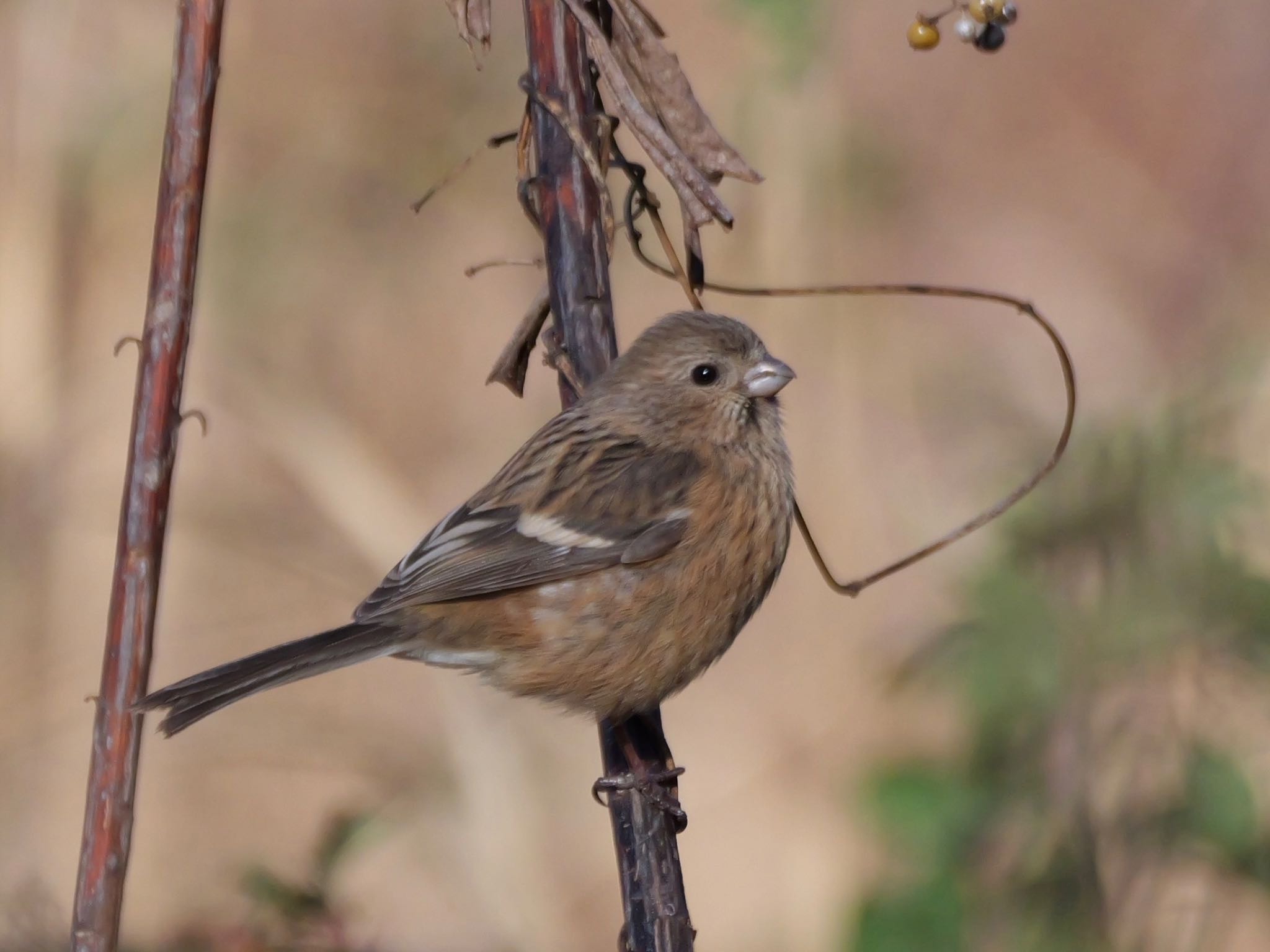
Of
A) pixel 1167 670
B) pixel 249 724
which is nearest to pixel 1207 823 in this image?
pixel 1167 670

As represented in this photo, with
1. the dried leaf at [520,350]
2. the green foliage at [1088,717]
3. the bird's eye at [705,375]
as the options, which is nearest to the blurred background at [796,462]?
the green foliage at [1088,717]

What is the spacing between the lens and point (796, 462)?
4.52m

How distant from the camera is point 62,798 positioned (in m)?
4.40

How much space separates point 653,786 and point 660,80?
1.18 meters

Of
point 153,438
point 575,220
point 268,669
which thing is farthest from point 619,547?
point 153,438

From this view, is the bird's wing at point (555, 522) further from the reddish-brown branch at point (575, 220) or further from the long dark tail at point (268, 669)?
the reddish-brown branch at point (575, 220)

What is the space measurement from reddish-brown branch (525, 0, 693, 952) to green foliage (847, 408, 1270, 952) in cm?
104

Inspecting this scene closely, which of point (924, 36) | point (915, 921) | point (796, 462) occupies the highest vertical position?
point (796, 462)

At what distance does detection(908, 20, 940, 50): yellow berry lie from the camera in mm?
2291

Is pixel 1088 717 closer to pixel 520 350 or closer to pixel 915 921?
pixel 915 921

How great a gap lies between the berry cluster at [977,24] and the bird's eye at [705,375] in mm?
1008

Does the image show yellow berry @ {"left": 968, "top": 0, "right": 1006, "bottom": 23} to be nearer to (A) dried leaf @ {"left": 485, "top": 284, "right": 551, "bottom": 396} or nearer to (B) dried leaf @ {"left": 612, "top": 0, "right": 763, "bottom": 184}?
(B) dried leaf @ {"left": 612, "top": 0, "right": 763, "bottom": 184}

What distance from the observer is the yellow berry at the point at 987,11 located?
2.23m

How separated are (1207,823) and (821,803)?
1.49 m
